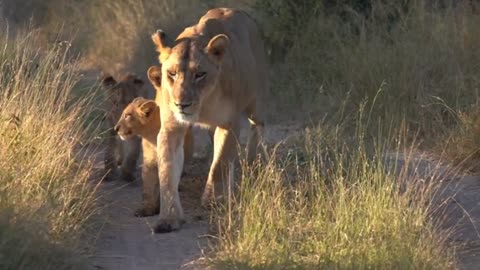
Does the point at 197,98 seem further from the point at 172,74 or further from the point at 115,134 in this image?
the point at 115,134

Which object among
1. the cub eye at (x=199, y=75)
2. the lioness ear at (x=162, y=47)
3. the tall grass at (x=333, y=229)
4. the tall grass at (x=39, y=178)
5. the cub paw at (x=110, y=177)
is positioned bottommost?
the cub paw at (x=110, y=177)

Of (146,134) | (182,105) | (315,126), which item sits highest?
(182,105)

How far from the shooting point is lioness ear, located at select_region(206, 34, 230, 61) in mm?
7609

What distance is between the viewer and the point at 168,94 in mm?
7496

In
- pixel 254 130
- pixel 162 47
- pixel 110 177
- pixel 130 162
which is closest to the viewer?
pixel 162 47

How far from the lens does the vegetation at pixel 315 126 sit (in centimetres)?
640

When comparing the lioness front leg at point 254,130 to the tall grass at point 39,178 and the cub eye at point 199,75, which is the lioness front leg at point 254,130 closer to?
the tall grass at point 39,178

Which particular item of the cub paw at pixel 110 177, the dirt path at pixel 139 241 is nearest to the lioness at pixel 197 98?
the dirt path at pixel 139 241

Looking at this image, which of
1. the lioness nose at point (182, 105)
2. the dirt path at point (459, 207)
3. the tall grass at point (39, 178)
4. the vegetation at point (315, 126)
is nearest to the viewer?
the tall grass at point (39, 178)

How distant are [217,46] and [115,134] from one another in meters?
1.64

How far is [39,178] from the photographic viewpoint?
7.03 meters

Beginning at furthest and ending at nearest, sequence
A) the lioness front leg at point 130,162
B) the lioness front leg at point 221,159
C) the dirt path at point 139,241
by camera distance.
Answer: the lioness front leg at point 130,162, the lioness front leg at point 221,159, the dirt path at point 139,241

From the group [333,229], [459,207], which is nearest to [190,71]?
[333,229]

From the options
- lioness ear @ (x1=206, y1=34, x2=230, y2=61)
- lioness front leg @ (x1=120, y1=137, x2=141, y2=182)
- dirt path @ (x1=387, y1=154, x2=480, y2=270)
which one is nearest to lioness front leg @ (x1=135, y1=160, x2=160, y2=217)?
lioness front leg @ (x1=120, y1=137, x2=141, y2=182)
